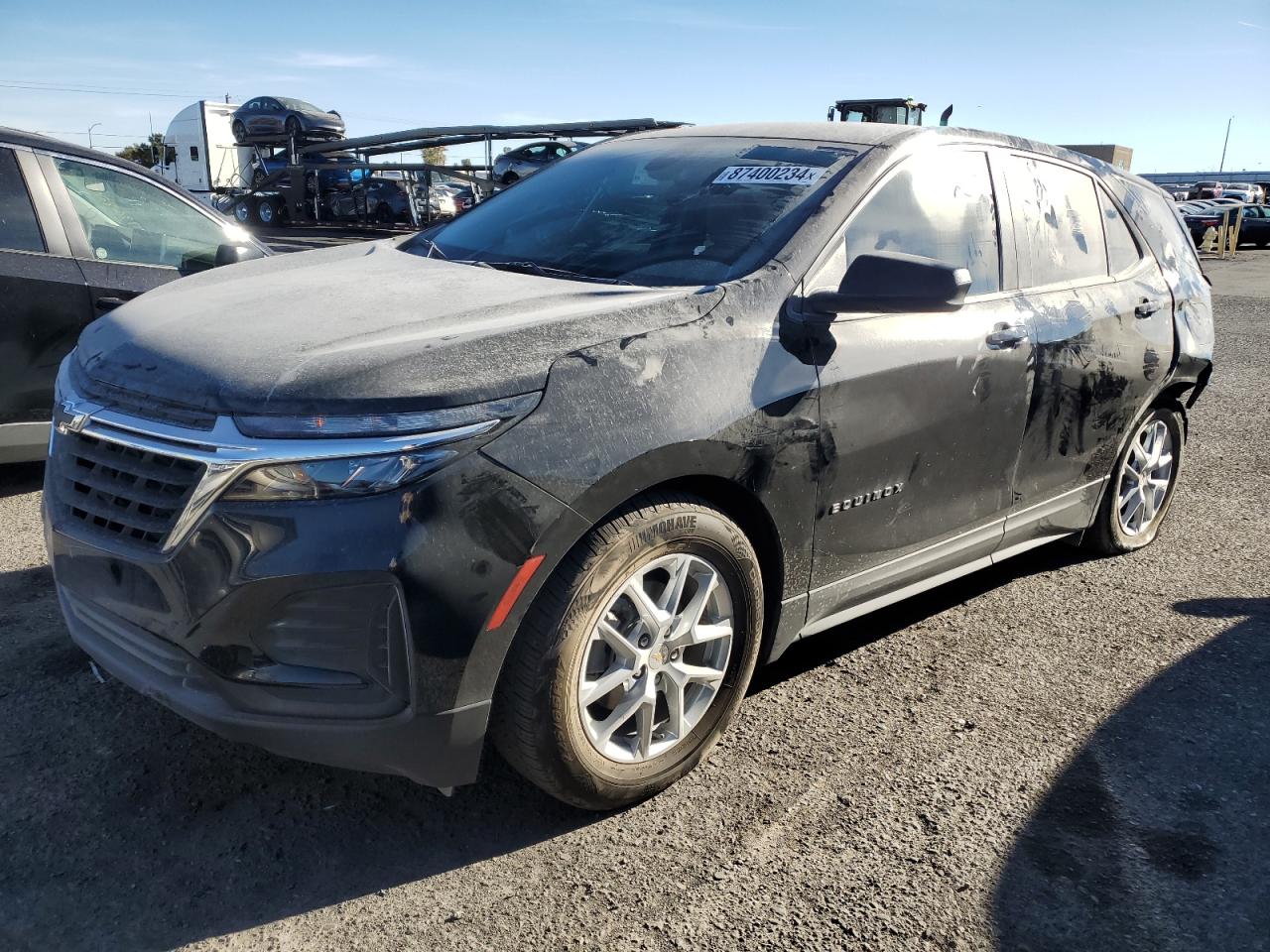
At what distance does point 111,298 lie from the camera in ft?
16.1

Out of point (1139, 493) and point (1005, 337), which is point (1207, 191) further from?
point (1005, 337)

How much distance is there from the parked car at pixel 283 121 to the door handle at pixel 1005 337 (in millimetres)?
27443

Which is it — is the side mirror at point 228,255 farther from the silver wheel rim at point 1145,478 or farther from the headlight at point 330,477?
the silver wheel rim at point 1145,478

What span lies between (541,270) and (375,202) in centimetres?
2336

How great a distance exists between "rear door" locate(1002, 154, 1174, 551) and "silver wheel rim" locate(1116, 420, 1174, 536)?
316 millimetres

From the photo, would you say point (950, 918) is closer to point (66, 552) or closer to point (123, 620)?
point (123, 620)

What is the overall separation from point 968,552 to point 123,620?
260 centimetres

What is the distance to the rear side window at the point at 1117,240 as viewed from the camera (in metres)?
4.15

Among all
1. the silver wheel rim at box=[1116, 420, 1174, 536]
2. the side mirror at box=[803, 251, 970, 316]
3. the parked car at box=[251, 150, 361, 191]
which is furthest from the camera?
the parked car at box=[251, 150, 361, 191]

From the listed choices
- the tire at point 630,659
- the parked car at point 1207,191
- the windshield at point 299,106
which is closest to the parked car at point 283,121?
the windshield at point 299,106

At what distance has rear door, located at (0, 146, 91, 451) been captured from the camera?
4641 mm

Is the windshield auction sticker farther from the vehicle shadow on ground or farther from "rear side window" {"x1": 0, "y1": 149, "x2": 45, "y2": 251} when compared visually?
"rear side window" {"x1": 0, "y1": 149, "x2": 45, "y2": 251}

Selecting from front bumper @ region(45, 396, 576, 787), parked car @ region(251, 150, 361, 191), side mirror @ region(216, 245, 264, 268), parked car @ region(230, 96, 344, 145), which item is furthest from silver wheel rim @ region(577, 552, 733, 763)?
parked car @ region(230, 96, 344, 145)

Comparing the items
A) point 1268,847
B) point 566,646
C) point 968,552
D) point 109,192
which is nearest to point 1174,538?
point 968,552
